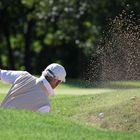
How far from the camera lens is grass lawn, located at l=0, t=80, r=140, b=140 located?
7129 mm

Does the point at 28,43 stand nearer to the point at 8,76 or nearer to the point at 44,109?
the point at 44,109

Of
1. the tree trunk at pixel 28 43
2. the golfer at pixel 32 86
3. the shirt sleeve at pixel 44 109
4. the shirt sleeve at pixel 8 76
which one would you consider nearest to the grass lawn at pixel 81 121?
the shirt sleeve at pixel 44 109

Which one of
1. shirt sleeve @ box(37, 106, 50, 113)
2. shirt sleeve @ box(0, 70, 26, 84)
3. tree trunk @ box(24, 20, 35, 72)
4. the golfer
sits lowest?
tree trunk @ box(24, 20, 35, 72)

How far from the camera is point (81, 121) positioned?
9727 millimetres

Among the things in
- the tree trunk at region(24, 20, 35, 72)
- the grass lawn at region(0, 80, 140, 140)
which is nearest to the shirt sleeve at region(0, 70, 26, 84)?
the grass lawn at region(0, 80, 140, 140)

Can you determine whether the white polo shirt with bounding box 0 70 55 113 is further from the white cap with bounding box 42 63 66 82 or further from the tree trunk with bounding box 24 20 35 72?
the tree trunk with bounding box 24 20 35 72

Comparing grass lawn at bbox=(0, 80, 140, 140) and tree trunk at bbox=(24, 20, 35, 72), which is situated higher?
grass lawn at bbox=(0, 80, 140, 140)

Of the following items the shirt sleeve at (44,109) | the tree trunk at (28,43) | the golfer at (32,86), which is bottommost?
the tree trunk at (28,43)

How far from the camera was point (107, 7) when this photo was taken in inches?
1829

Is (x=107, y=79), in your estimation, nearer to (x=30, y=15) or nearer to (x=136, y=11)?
(x=136, y=11)

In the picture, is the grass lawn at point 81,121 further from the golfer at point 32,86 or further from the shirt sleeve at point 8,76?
the shirt sleeve at point 8,76

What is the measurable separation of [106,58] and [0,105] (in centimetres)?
905

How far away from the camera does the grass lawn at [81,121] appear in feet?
23.4

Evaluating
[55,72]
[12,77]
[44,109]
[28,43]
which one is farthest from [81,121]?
[28,43]
